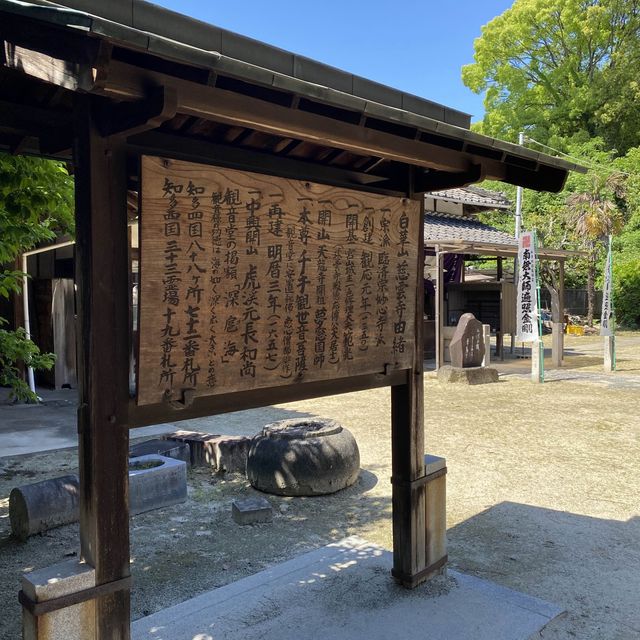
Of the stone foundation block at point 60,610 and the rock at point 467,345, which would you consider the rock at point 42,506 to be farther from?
the rock at point 467,345

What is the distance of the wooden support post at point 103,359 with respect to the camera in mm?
2480

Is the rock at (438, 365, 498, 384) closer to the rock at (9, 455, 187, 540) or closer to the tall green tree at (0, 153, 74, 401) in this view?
the rock at (9, 455, 187, 540)

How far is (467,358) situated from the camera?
42.3 feet

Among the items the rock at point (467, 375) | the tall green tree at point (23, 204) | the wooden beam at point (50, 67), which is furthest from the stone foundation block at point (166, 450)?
the rock at point (467, 375)

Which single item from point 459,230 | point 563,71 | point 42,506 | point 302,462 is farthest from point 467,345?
point 563,71

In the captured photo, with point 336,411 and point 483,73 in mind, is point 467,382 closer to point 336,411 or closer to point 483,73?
point 336,411

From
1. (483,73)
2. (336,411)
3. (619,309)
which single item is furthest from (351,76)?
(483,73)

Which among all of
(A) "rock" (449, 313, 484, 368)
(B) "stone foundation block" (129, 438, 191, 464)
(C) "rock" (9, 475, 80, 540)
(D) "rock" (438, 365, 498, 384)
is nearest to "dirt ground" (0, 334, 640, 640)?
(C) "rock" (9, 475, 80, 540)

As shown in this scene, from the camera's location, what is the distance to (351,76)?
3.70 metres

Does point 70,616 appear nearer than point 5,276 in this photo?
Yes

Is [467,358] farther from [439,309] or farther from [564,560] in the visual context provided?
[564,560]

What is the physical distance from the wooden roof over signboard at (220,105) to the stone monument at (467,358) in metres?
8.84

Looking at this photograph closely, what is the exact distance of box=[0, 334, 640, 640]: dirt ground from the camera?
4023mm

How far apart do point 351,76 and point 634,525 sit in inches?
175
